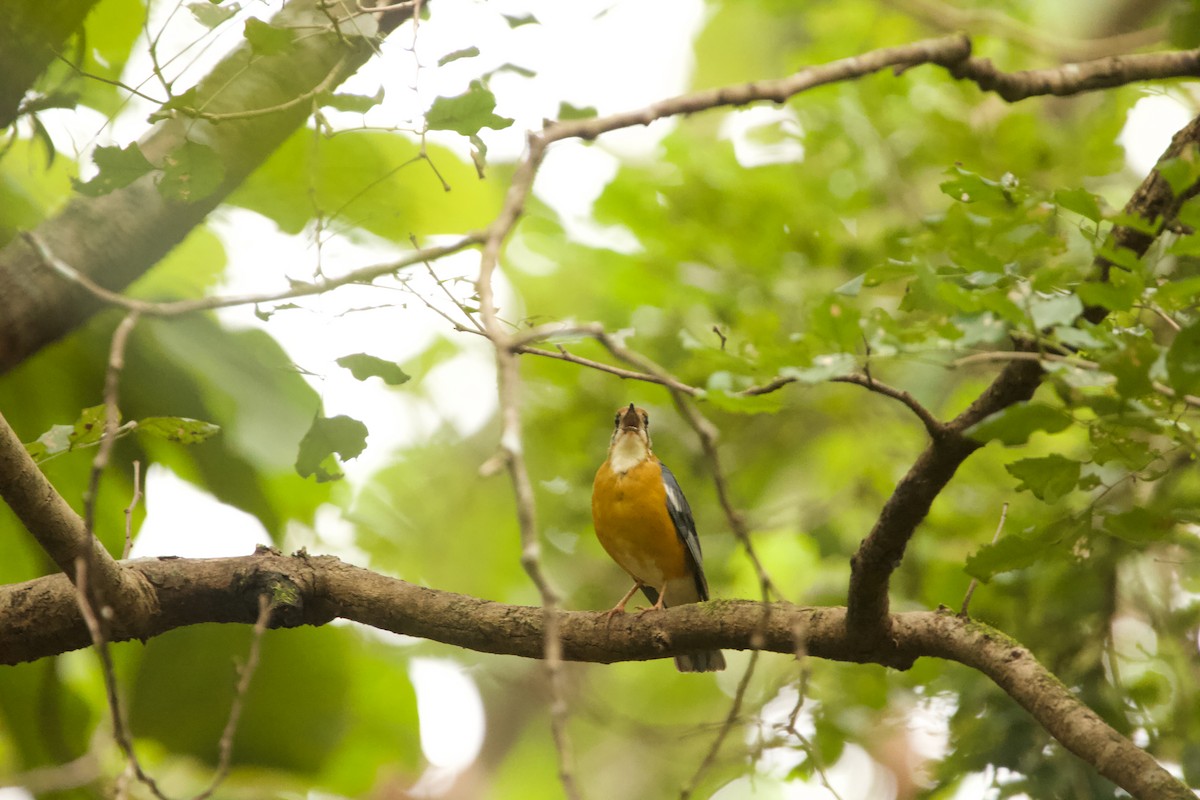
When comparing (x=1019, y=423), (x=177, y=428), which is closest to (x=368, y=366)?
(x=177, y=428)

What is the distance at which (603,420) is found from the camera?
18.1ft

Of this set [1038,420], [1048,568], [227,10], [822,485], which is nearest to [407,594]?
[227,10]

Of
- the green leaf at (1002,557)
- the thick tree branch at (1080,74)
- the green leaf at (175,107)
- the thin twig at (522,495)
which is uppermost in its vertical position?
the green leaf at (175,107)

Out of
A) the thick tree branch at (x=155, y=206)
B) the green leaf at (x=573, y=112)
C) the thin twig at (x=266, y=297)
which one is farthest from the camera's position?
the green leaf at (x=573, y=112)

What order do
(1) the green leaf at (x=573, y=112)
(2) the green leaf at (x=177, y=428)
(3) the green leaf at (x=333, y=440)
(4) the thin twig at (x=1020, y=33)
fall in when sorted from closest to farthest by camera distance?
(2) the green leaf at (x=177, y=428)
(3) the green leaf at (x=333, y=440)
(1) the green leaf at (x=573, y=112)
(4) the thin twig at (x=1020, y=33)

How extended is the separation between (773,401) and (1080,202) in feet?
2.15

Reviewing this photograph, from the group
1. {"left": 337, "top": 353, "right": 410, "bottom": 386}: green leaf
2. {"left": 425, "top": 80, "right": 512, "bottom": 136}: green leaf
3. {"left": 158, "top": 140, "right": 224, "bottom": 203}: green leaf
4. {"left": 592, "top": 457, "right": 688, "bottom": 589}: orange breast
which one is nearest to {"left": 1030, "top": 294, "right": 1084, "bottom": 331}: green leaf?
{"left": 425, "top": 80, "right": 512, "bottom": 136}: green leaf

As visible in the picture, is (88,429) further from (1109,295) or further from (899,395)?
(1109,295)

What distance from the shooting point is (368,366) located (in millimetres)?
→ 2350

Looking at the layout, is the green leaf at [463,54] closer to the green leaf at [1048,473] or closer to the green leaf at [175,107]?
the green leaf at [175,107]

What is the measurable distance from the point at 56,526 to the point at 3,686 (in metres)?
1.60

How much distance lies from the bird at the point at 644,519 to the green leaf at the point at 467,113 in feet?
9.49

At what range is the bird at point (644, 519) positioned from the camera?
479 centimetres

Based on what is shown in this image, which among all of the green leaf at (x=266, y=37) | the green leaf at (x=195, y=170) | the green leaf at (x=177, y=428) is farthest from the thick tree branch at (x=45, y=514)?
the green leaf at (x=266, y=37)
